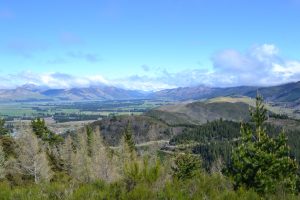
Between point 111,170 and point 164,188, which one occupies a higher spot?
point 164,188

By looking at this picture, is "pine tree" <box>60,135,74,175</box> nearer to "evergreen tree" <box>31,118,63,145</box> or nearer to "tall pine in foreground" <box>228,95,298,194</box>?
"evergreen tree" <box>31,118,63,145</box>

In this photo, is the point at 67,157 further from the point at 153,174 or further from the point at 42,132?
the point at 153,174

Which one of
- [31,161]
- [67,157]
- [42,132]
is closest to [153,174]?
[31,161]

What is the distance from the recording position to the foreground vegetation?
13.4 meters

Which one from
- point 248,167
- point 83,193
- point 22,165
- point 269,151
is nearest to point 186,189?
point 83,193

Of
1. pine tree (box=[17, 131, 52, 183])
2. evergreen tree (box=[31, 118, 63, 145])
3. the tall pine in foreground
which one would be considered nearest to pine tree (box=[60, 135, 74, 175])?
evergreen tree (box=[31, 118, 63, 145])

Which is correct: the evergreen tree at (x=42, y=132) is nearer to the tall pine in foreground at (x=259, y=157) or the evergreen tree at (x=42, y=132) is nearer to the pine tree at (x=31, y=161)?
the pine tree at (x=31, y=161)

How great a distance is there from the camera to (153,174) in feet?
49.9

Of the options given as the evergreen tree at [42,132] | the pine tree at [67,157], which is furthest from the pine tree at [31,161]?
the evergreen tree at [42,132]

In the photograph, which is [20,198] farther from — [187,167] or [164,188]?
[187,167]

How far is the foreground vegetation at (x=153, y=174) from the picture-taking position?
13.4 meters

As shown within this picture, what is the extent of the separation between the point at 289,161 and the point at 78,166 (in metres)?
49.0

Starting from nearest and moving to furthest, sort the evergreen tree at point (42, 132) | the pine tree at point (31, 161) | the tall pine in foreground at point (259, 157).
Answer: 1. the tall pine in foreground at point (259, 157)
2. the pine tree at point (31, 161)
3. the evergreen tree at point (42, 132)

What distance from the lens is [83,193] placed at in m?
13.2
